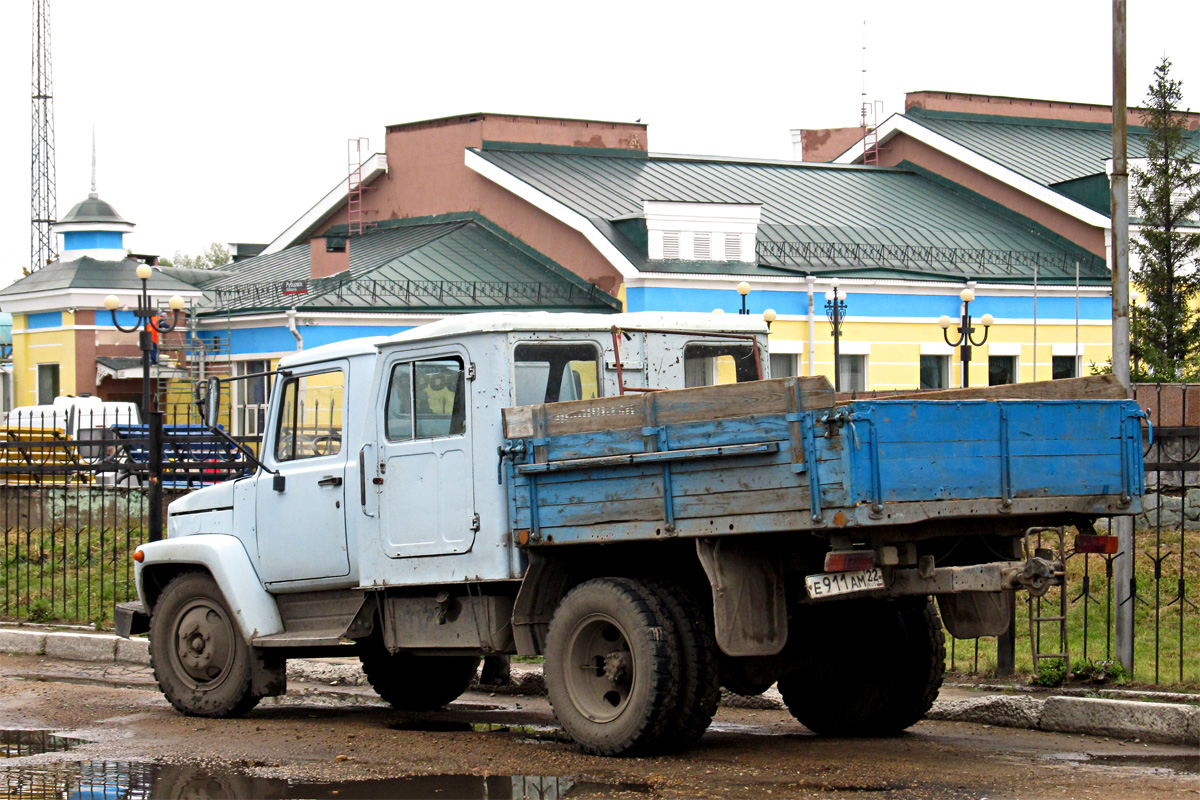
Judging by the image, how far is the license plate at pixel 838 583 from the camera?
8.16 meters

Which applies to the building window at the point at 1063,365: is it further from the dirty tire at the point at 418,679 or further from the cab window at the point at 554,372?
the cab window at the point at 554,372

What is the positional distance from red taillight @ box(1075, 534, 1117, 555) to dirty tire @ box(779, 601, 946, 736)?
1.16 m

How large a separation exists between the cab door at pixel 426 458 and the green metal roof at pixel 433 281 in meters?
25.6

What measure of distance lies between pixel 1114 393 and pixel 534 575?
345 cm

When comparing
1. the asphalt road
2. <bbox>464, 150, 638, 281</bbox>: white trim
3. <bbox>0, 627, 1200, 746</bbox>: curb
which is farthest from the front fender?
<bbox>464, 150, 638, 281</bbox>: white trim

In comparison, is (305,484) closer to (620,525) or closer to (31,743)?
(31,743)

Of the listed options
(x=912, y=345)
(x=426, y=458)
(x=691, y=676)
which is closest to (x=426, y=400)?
(x=426, y=458)

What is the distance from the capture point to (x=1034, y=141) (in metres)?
47.5

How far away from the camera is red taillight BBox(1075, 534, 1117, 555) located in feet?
28.6

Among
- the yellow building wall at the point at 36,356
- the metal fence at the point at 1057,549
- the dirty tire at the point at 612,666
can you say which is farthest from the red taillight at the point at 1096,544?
the yellow building wall at the point at 36,356

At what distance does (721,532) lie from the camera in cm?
841

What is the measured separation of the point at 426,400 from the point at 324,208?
36.0 m

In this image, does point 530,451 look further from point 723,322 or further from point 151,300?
point 151,300

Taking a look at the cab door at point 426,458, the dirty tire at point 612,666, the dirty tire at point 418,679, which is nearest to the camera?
the dirty tire at point 612,666
